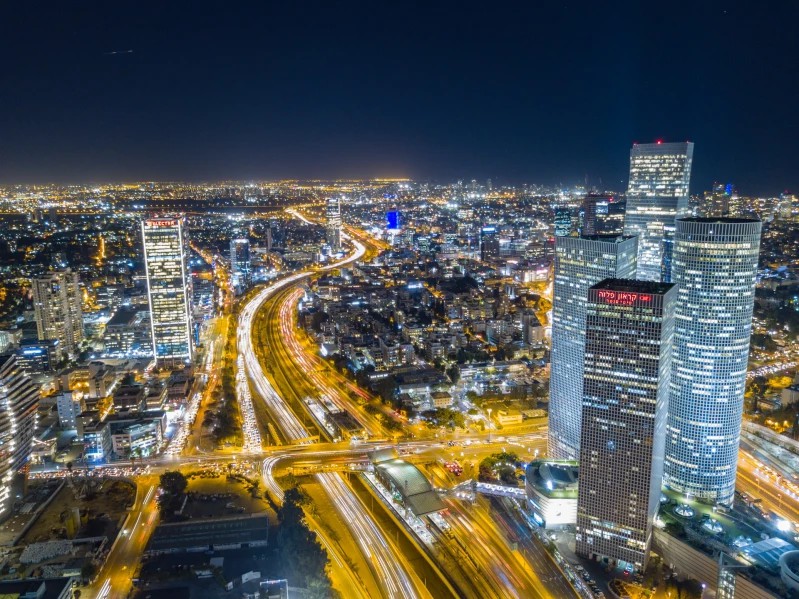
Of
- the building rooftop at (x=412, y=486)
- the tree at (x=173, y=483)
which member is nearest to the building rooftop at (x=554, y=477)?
the building rooftop at (x=412, y=486)

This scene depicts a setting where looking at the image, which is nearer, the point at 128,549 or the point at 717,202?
the point at 128,549

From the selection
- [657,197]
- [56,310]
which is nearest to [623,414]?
[657,197]

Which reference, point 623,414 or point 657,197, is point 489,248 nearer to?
point 657,197

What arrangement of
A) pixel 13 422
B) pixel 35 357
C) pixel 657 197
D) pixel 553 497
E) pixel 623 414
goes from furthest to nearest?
pixel 35 357 → pixel 657 197 → pixel 13 422 → pixel 553 497 → pixel 623 414

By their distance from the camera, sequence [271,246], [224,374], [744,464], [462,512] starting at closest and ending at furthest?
[462,512] → [744,464] → [224,374] → [271,246]

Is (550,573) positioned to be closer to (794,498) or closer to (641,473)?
(641,473)

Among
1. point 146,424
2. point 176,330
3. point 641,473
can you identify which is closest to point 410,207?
point 176,330

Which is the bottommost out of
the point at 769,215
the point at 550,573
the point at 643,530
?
the point at 550,573
